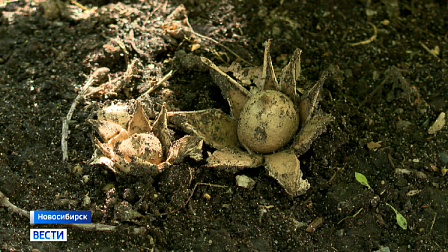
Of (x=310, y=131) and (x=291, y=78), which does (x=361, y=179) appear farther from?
(x=291, y=78)

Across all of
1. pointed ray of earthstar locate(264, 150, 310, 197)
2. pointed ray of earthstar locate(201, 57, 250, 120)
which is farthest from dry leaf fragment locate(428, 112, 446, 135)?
pointed ray of earthstar locate(201, 57, 250, 120)

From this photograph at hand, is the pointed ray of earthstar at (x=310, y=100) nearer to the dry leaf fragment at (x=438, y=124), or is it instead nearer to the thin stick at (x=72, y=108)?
the dry leaf fragment at (x=438, y=124)

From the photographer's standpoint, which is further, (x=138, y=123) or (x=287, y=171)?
(x=138, y=123)

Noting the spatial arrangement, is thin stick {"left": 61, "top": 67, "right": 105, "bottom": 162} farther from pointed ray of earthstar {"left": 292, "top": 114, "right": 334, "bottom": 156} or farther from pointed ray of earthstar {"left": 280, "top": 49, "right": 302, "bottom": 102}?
pointed ray of earthstar {"left": 292, "top": 114, "right": 334, "bottom": 156}

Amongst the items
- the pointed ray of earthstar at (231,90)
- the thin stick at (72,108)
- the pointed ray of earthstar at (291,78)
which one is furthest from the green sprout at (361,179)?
the thin stick at (72,108)

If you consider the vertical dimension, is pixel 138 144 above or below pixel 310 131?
below

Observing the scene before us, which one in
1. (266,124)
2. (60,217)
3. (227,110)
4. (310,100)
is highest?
(310,100)

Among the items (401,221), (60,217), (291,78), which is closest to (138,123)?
(60,217)
